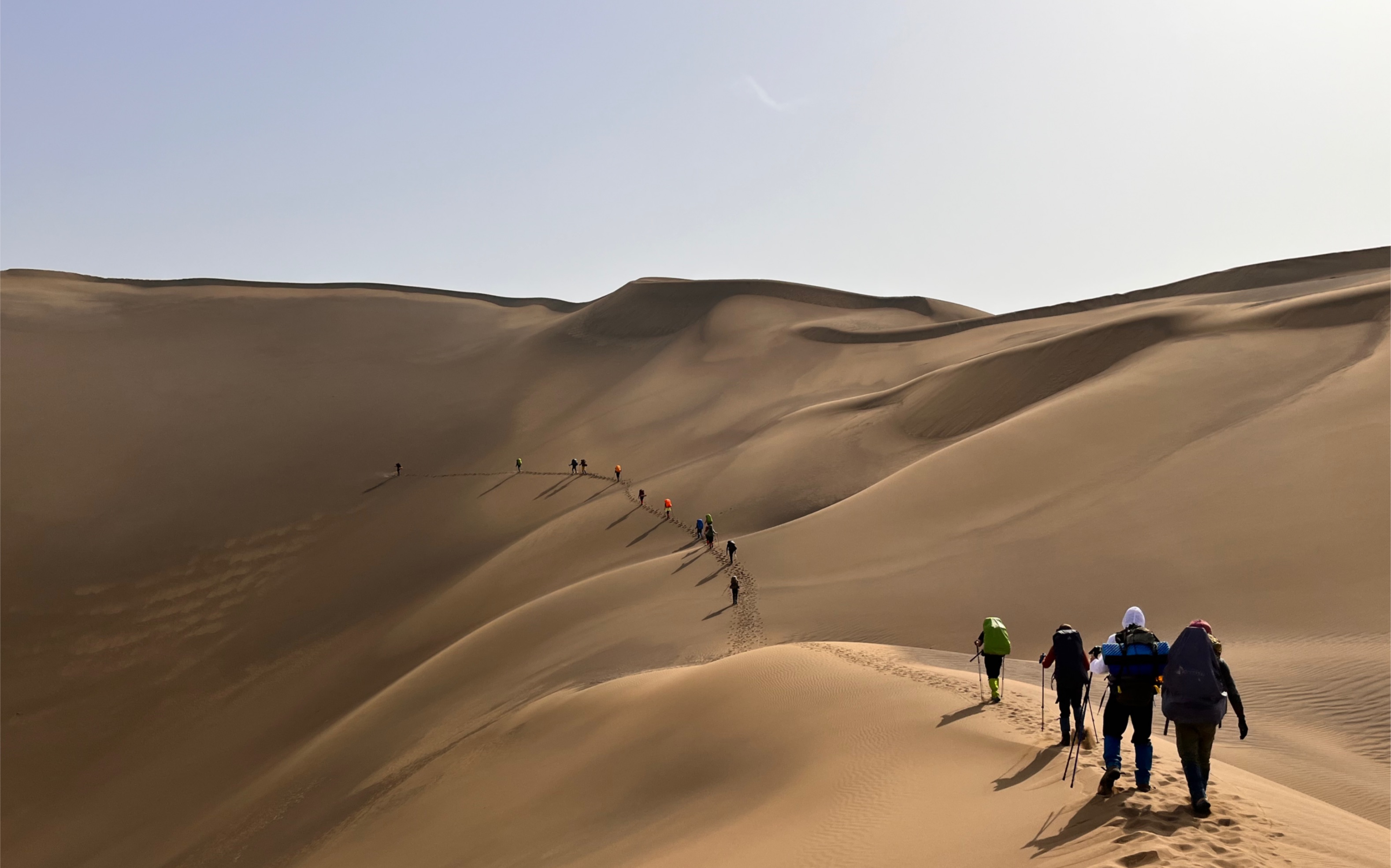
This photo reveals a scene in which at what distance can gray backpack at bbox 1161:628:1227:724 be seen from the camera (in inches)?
239

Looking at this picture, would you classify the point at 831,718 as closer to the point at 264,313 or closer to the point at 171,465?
the point at 171,465

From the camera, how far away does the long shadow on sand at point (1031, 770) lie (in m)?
7.61

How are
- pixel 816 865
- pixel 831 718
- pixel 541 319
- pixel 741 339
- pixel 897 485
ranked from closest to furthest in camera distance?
pixel 816 865
pixel 831 718
pixel 897 485
pixel 741 339
pixel 541 319

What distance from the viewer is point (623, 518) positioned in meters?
31.8

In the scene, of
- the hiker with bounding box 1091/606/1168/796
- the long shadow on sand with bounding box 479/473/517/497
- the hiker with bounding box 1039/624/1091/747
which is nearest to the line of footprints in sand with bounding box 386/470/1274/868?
the hiker with bounding box 1091/606/1168/796

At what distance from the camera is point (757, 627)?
18.2m

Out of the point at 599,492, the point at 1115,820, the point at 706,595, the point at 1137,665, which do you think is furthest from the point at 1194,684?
the point at 599,492

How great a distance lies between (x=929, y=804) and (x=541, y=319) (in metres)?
71.0

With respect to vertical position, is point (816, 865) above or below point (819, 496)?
below

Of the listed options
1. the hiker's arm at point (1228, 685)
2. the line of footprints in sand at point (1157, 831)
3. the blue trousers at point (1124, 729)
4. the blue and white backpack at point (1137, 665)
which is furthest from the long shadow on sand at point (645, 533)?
the hiker's arm at point (1228, 685)

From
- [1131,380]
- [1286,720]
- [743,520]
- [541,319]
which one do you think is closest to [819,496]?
[743,520]

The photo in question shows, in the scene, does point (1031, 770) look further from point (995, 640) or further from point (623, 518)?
point (623, 518)

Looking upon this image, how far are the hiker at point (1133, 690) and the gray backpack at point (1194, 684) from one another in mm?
348

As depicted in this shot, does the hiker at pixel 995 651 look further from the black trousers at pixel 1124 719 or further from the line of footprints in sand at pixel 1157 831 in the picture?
the black trousers at pixel 1124 719
